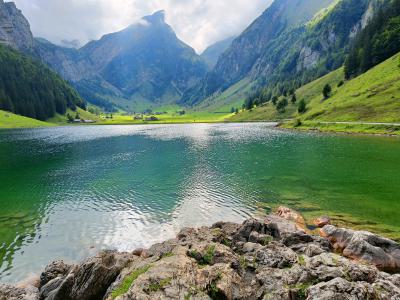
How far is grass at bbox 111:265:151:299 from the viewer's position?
1513 cm

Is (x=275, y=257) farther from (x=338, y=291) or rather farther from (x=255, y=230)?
(x=255, y=230)

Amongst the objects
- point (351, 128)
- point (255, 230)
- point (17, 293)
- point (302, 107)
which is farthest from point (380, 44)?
point (17, 293)

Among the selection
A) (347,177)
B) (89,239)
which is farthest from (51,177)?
(347,177)

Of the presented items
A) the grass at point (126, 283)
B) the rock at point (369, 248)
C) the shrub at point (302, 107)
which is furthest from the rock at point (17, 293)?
the shrub at point (302, 107)

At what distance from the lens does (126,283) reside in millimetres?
16266

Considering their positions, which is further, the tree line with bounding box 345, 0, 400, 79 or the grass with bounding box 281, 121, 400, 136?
the tree line with bounding box 345, 0, 400, 79

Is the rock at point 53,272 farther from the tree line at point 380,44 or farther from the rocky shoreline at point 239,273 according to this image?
the tree line at point 380,44

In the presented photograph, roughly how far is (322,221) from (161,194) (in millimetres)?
24310

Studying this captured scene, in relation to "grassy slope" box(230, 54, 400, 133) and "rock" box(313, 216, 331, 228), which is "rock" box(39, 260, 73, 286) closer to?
"rock" box(313, 216, 331, 228)

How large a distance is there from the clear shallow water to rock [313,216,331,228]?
2957mm

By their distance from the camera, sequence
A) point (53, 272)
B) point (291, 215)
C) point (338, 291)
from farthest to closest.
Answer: point (291, 215) → point (53, 272) → point (338, 291)

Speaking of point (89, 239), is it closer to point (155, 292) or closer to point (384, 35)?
point (155, 292)

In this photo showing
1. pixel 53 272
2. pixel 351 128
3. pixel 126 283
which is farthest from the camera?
pixel 351 128

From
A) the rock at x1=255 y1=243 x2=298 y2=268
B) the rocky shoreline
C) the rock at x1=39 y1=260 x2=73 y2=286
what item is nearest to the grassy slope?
the rocky shoreline
